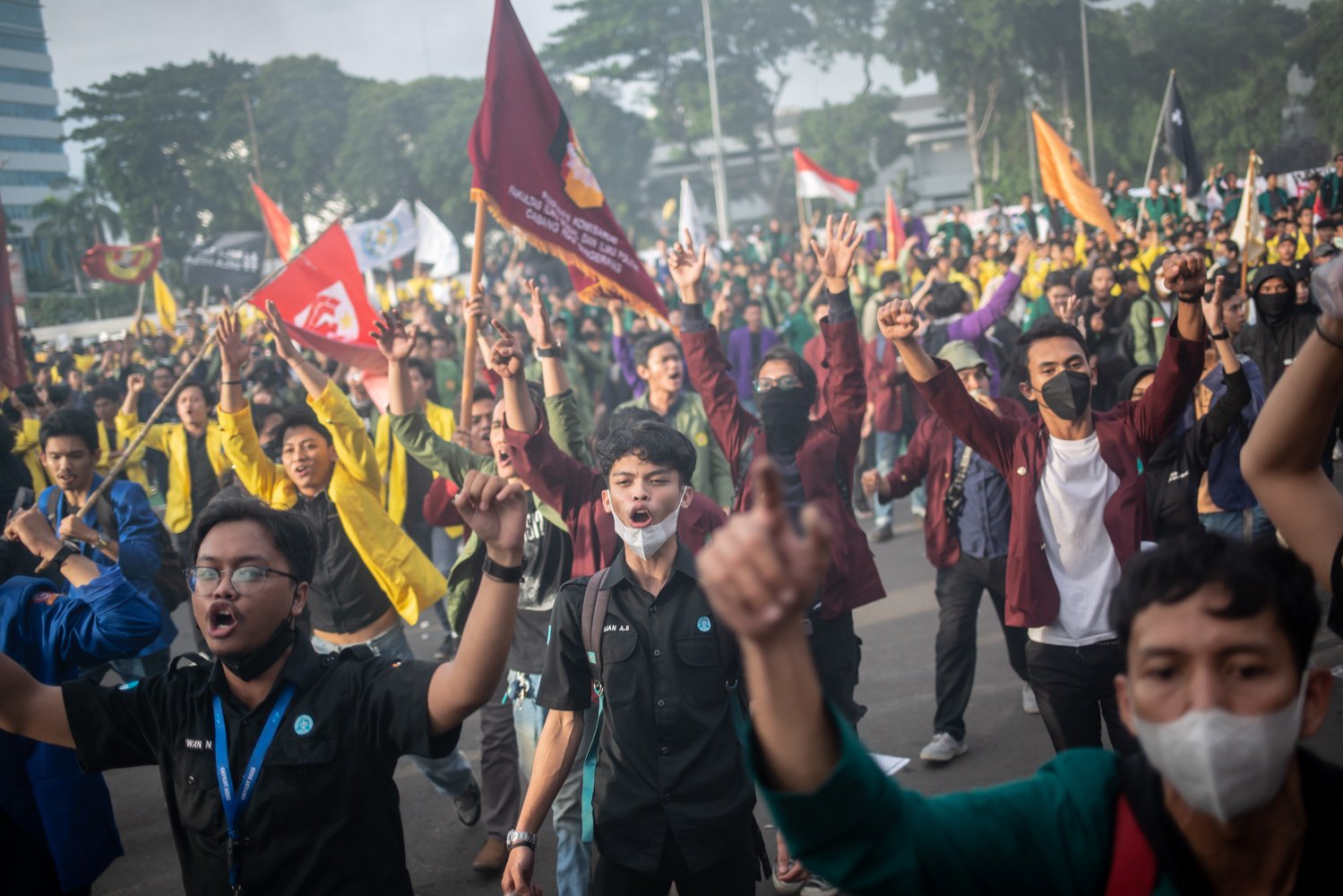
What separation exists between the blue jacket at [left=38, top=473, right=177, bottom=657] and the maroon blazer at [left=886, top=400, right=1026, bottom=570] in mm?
3199

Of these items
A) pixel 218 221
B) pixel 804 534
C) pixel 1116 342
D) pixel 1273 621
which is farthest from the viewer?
pixel 218 221

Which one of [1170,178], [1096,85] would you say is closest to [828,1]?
[1096,85]

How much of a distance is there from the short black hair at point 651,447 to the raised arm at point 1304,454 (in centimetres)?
161

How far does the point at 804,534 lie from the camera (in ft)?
4.20

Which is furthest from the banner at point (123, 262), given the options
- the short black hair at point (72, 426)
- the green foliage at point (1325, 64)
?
the green foliage at point (1325, 64)

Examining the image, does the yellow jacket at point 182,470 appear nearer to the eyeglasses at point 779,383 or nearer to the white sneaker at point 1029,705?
the eyeglasses at point 779,383

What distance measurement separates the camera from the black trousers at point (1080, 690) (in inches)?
143

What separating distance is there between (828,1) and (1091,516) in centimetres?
5413

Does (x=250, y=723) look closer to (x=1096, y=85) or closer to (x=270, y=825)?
(x=270, y=825)

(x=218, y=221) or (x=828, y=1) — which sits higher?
(x=828, y=1)

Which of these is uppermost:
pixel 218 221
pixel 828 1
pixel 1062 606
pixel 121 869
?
pixel 828 1

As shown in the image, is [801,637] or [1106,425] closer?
[801,637]

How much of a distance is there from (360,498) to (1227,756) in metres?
4.21

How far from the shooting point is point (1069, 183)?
1327 centimetres
